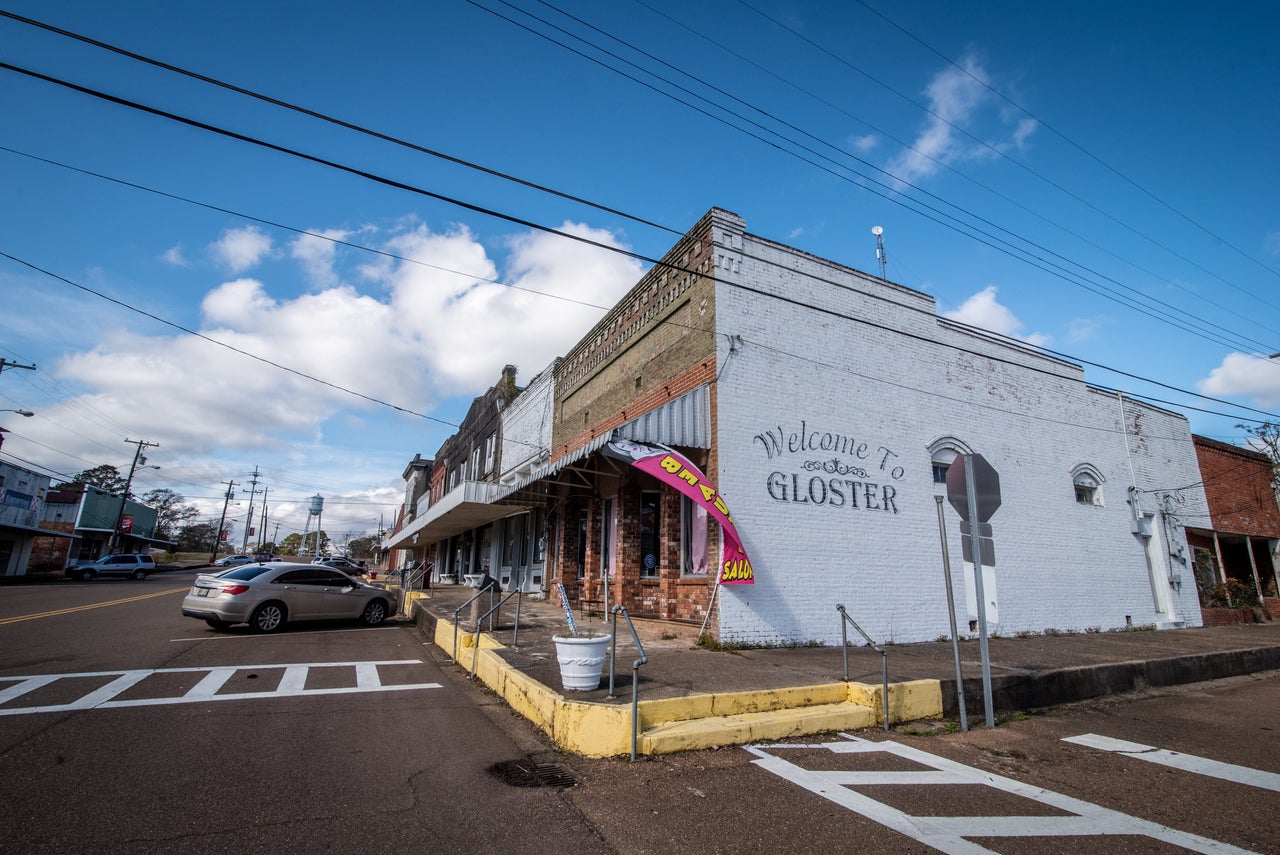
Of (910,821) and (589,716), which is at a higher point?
(589,716)

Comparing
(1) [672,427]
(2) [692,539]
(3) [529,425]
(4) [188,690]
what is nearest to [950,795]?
(1) [672,427]

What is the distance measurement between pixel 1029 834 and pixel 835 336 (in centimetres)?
957

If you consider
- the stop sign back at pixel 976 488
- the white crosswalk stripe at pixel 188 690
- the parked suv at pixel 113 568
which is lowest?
the white crosswalk stripe at pixel 188 690

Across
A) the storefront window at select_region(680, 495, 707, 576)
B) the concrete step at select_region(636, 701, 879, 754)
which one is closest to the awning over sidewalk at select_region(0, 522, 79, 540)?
the storefront window at select_region(680, 495, 707, 576)

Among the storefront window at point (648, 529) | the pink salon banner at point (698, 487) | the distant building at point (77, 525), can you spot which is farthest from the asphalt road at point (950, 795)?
the distant building at point (77, 525)

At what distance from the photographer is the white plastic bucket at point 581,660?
6105mm

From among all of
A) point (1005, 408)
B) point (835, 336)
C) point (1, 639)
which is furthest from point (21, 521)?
point (1005, 408)

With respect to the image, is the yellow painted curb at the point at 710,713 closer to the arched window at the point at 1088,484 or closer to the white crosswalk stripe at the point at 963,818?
the white crosswalk stripe at the point at 963,818

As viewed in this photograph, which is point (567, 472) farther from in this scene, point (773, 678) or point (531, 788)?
point (531, 788)

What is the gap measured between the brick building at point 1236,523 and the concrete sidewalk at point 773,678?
6850 millimetres

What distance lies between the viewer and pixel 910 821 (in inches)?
162

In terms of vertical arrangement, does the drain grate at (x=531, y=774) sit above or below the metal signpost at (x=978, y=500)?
below

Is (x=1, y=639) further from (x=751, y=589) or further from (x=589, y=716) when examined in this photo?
(x=751, y=589)

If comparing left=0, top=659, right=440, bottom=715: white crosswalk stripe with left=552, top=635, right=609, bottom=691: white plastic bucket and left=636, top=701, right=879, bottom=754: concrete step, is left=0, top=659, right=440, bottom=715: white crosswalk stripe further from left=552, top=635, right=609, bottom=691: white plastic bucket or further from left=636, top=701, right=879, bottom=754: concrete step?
left=636, top=701, right=879, bottom=754: concrete step
